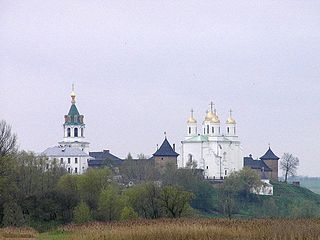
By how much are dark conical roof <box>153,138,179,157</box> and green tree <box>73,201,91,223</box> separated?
218ft

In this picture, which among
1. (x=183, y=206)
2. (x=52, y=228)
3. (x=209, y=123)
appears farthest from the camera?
(x=209, y=123)

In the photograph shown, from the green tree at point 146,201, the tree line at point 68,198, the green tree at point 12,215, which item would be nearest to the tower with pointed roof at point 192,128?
the tree line at point 68,198

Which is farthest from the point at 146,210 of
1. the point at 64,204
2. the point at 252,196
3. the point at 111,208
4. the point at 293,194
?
the point at 293,194

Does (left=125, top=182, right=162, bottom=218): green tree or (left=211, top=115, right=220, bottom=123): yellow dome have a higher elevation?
(left=211, top=115, right=220, bottom=123): yellow dome

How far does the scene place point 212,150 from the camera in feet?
334

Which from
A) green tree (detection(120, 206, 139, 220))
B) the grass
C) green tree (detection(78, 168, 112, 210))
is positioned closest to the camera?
the grass

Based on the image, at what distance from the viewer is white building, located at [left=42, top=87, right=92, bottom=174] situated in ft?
338

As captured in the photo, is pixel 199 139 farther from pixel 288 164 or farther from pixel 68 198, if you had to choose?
pixel 68 198

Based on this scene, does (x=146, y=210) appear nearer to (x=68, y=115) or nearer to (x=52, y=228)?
(x=52, y=228)

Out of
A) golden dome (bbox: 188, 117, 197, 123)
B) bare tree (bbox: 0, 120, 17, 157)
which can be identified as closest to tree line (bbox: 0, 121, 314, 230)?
bare tree (bbox: 0, 120, 17, 157)

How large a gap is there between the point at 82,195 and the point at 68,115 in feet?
218

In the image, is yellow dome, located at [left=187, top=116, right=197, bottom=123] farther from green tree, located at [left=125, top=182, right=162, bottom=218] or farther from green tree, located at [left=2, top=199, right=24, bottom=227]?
green tree, located at [left=2, top=199, right=24, bottom=227]

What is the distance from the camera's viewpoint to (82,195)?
4422 centimetres

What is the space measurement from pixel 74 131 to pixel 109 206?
69.3 meters
